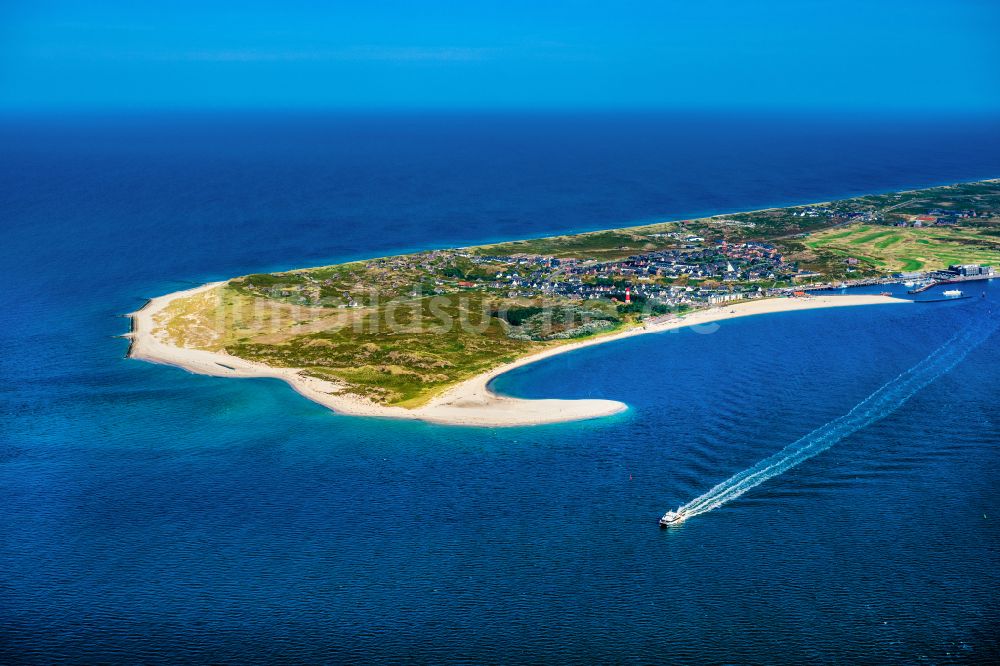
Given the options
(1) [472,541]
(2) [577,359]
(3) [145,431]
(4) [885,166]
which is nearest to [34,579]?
(3) [145,431]

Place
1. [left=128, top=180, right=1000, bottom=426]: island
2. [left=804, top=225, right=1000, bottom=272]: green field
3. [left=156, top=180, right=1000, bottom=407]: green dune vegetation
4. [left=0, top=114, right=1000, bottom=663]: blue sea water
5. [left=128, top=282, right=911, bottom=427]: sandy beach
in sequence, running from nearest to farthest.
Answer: [left=0, top=114, right=1000, bottom=663]: blue sea water, [left=128, top=282, right=911, bottom=427]: sandy beach, [left=128, top=180, right=1000, bottom=426]: island, [left=156, top=180, right=1000, bottom=407]: green dune vegetation, [left=804, top=225, right=1000, bottom=272]: green field

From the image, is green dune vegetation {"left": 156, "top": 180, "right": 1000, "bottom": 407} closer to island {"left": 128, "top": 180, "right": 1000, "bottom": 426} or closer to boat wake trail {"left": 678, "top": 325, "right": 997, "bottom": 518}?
island {"left": 128, "top": 180, "right": 1000, "bottom": 426}

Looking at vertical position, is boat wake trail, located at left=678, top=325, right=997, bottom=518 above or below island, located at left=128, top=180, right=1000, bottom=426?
below

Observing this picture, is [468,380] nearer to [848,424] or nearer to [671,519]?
[671,519]

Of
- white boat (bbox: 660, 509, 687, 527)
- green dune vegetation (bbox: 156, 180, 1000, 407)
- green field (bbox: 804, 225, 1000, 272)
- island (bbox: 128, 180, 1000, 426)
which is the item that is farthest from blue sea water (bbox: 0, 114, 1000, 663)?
green field (bbox: 804, 225, 1000, 272)

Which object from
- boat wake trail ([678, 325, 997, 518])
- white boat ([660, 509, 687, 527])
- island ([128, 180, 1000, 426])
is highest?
island ([128, 180, 1000, 426])

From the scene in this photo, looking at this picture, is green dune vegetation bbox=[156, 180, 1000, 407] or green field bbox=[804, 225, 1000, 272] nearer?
green dune vegetation bbox=[156, 180, 1000, 407]

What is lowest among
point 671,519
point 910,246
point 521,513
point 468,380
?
point 671,519

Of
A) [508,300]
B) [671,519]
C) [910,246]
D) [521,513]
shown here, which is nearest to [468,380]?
[521,513]
